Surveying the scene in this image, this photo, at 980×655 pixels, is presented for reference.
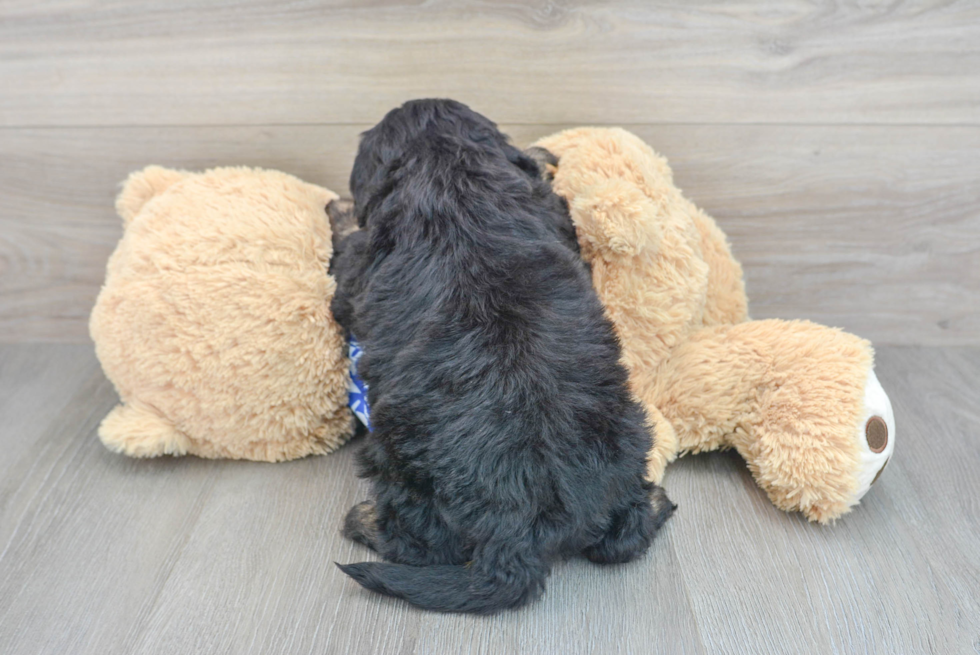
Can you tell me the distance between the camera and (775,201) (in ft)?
5.45

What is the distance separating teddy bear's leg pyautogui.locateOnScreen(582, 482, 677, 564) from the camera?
1163 millimetres

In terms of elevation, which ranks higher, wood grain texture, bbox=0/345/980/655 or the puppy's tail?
the puppy's tail

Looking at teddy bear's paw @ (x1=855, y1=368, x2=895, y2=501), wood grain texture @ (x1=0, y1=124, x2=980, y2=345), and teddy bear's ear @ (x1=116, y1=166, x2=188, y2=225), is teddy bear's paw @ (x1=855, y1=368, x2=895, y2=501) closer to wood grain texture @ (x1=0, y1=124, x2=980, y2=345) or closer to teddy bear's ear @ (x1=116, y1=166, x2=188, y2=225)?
wood grain texture @ (x1=0, y1=124, x2=980, y2=345)

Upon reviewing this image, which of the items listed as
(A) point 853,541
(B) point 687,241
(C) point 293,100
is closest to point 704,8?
(B) point 687,241

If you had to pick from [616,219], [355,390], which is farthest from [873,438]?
[355,390]

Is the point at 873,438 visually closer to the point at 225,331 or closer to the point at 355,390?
the point at 355,390

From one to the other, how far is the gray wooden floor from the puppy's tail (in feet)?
0.14

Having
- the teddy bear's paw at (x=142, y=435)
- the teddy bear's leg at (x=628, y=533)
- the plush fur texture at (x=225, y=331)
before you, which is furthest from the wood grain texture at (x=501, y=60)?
the teddy bear's leg at (x=628, y=533)

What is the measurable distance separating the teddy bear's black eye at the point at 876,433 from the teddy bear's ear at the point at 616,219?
1.58 ft

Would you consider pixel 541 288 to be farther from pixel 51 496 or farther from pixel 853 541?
pixel 51 496

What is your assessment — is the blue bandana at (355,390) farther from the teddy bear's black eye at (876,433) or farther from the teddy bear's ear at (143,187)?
the teddy bear's black eye at (876,433)

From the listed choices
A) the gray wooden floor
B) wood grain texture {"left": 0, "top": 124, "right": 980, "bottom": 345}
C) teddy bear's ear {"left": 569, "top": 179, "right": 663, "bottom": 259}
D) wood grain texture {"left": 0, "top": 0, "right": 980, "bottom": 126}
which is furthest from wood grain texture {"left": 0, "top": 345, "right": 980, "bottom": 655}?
wood grain texture {"left": 0, "top": 0, "right": 980, "bottom": 126}

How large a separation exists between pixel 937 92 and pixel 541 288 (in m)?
1.07

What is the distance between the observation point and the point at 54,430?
158 cm
